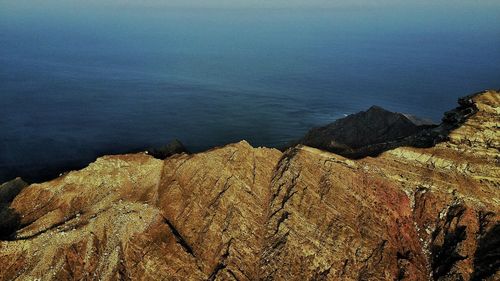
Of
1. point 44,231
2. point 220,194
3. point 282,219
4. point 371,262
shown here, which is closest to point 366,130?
point 282,219

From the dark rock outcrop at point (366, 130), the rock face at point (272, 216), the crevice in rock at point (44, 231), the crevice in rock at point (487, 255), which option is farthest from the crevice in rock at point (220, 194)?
the dark rock outcrop at point (366, 130)

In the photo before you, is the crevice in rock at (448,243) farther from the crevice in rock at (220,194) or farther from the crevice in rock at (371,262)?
the crevice in rock at (220,194)

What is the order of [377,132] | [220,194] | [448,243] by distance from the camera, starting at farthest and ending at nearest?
[377,132], [220,194], [448,243]

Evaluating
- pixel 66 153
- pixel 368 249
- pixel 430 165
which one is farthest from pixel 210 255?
pixel 66 153

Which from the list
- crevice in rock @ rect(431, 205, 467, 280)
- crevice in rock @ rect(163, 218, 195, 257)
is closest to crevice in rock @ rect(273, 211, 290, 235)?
crevice in rock @ rect(163, 218, 195, 257)

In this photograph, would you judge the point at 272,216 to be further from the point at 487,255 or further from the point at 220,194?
the point at 487,255

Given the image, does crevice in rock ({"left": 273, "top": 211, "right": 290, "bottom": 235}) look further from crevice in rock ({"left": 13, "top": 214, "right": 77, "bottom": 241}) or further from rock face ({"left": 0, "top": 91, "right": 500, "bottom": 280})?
crevice in rock ({"left": 13, "top": 214, "right": 77, "bottom": 241})

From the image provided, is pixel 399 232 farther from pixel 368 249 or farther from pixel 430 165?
pixel 430 165

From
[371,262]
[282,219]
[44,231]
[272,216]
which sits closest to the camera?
[371,262]
